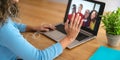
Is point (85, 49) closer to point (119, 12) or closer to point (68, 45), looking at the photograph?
point (68, 45)

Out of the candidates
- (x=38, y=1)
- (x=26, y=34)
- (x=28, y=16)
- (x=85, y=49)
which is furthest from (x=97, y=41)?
(x=38, y=1)

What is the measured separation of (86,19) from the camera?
1384 mm

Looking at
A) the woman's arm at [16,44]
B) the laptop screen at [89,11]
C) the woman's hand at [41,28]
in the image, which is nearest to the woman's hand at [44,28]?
the woman's hand at [41,28]

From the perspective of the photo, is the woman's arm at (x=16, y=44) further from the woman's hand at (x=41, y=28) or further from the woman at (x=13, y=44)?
the woman's hand at (x=41, y=28)

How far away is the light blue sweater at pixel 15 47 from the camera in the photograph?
38.9 inches

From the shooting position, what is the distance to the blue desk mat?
44.7 inches

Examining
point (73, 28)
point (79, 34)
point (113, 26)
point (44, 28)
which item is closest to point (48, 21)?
point (44, 28)

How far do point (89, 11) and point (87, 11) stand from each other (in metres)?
0.01

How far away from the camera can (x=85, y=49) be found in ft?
4.09

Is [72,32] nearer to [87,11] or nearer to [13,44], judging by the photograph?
[87,11]

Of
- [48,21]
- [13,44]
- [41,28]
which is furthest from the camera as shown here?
[48,21]

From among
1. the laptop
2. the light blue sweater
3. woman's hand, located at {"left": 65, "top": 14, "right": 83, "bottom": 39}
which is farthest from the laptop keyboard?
the light blue sweater

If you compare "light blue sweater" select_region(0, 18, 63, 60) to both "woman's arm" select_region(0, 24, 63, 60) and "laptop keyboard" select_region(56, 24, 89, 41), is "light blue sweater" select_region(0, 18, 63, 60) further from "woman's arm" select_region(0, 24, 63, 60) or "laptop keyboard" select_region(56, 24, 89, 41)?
"laptop keyboard" select_region(56, 24, 89, 41)

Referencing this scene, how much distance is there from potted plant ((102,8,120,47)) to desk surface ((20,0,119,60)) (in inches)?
3.3
